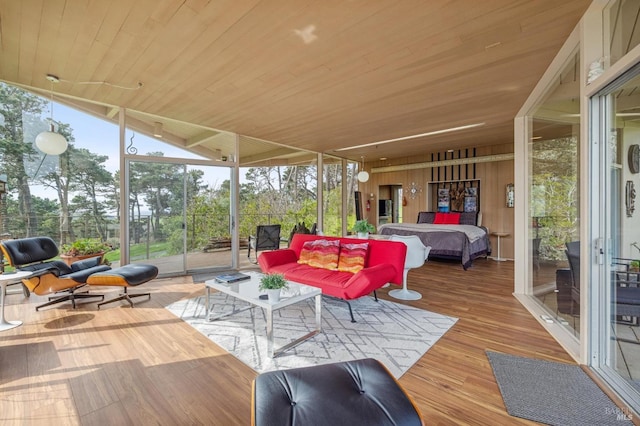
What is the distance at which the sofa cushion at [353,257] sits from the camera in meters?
3.63

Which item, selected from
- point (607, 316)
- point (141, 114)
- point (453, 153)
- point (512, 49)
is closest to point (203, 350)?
point (607, 316)

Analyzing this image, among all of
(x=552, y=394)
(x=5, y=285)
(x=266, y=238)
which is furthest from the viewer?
(x=266, y=238)

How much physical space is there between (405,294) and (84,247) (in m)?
5.20

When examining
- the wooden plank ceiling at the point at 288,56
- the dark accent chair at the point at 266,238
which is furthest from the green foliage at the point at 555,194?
the dark accent chair at the point at 266,238

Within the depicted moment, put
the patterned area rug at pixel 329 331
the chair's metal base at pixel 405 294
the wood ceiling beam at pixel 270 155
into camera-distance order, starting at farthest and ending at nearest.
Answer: the wood ceiling beam at pixel 270 155 → the chair's metal base at pixel 405 294 → the patterned area rug at pixel 329 331

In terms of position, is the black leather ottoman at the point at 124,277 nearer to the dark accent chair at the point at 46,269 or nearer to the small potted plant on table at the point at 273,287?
the dark accent chair at the point at 46,269

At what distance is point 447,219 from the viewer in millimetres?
7492

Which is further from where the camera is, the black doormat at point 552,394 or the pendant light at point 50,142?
the pendant light at point 50,142

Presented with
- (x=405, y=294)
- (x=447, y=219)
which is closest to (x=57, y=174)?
(x=405, y=294)

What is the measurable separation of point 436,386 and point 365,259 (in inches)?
71.2

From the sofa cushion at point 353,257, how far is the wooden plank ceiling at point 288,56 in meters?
2.10

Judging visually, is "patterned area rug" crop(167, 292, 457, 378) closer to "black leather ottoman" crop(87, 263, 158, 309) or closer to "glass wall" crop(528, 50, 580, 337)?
"black leather ottoman" crop(87, 263, 158, 309)

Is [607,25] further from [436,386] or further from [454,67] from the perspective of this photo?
[436,386]

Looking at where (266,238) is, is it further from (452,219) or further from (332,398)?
(332,398)
